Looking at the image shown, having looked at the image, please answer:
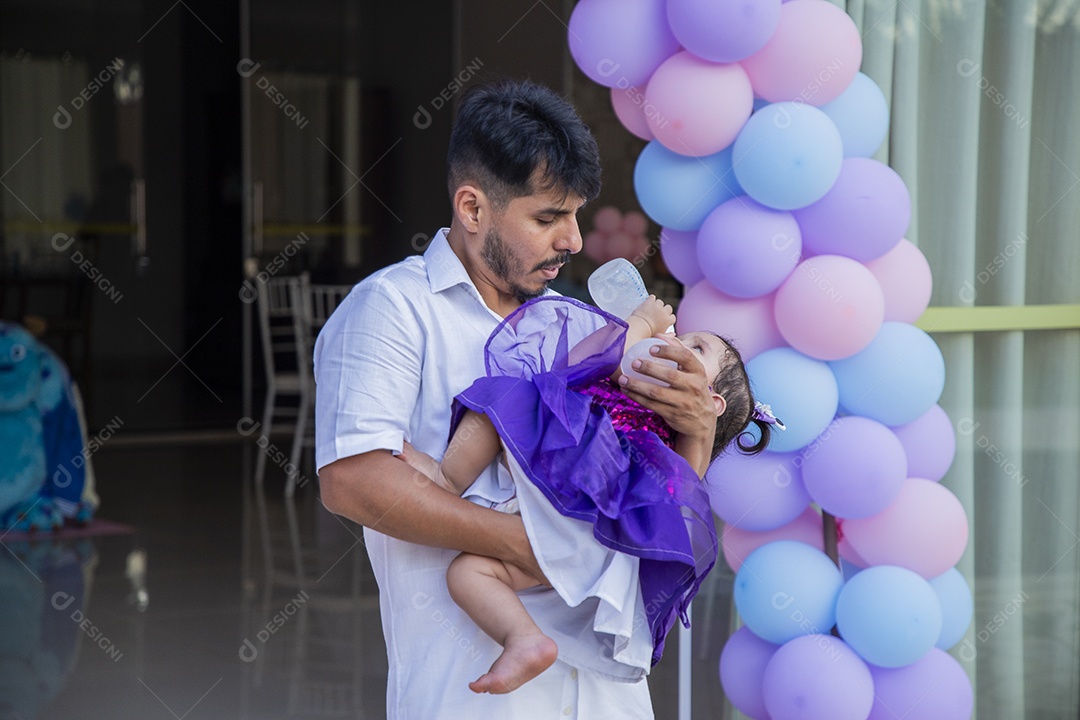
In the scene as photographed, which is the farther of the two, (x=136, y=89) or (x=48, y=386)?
(x=136, y=89)

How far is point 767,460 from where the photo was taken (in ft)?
7.86

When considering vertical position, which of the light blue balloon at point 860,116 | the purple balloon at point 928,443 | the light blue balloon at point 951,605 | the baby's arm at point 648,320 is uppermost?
A: the light blue balloon at point 860,116

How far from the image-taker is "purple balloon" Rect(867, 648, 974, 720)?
2.38 meters

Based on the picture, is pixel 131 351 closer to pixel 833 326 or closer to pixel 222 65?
pixel 222 65

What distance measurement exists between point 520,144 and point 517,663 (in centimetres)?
57

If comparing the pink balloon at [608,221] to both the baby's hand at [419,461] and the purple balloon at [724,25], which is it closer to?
the purple balloon at [724,25]

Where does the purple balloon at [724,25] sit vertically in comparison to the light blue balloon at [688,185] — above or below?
above

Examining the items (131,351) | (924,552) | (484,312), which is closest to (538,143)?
(484,312)

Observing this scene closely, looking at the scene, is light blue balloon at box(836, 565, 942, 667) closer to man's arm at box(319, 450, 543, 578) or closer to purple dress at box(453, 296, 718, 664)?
purple dress at box(453, 296, 718, 664)

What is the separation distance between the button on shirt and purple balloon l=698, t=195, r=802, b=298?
1.07 metres

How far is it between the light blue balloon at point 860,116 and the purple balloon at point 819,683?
1044 millimetres

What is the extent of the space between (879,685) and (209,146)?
6.61 m

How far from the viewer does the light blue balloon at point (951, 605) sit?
2502 millimetres

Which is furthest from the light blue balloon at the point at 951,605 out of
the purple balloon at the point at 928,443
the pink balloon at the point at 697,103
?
the pink balloon at the point at 697,103
